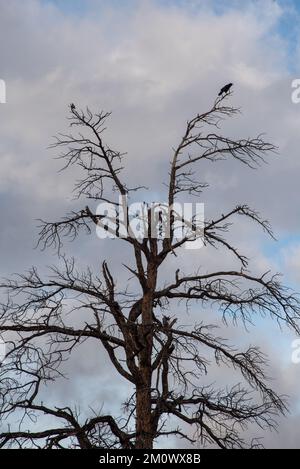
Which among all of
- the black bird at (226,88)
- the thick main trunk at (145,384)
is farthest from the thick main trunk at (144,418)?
the black bird at (226,88)

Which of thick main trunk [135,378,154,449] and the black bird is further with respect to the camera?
the black bird

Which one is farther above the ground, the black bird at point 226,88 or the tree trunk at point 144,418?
the black bird at point 226,88

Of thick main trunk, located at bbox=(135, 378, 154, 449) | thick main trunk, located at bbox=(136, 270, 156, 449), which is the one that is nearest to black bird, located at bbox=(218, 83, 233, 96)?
thick main trunk, located at bbox=(136, 270, 156, 449)

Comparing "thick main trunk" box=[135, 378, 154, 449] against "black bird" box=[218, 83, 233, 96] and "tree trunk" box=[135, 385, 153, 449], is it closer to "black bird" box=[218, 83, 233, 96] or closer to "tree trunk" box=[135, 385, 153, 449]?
"tree trunk" box=[135, 385, 153, 449]

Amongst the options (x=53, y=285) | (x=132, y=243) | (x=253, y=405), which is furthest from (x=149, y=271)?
(x=253, y=405)

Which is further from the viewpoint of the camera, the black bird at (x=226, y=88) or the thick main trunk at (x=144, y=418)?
the black bird at (x=226, y=88)

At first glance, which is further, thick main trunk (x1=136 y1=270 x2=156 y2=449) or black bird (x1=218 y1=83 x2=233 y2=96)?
black bird (x1=218 y1=83 x2=233 y2=96)

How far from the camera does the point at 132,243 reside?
53.5 feet

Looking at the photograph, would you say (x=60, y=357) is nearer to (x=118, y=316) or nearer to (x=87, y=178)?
(x=118, y=316)

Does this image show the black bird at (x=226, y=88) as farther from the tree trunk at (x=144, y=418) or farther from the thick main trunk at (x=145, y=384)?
the tree trunk at (x=144, y=418)

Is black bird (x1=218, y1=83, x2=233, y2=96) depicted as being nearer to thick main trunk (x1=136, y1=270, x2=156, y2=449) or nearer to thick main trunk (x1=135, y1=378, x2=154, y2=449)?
thick main trunk (x1=136, y1=270, x2=156, y2=449)

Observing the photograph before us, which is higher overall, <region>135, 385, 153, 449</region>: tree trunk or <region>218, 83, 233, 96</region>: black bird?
<region>218, 83, 233, 96</region>: black bird

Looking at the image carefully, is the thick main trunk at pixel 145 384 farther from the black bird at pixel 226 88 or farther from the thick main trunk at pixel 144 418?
the black bird at pixel 226 88
